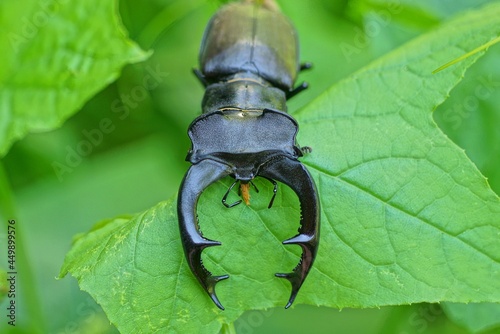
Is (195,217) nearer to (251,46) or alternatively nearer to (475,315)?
(251,46)

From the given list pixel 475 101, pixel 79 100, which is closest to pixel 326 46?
pixel 475 101

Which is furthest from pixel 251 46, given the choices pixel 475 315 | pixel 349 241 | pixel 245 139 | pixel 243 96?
pixel 475 315

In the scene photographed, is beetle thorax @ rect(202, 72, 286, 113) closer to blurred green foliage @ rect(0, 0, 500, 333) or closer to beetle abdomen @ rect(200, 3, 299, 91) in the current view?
beetle abdomen @ rect(200, 3, 299, 91)

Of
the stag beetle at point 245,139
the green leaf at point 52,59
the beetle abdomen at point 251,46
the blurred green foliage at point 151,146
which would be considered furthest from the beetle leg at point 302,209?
the blurred green foliage at point 151,146

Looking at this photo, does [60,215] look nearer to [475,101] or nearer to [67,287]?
[67,287]

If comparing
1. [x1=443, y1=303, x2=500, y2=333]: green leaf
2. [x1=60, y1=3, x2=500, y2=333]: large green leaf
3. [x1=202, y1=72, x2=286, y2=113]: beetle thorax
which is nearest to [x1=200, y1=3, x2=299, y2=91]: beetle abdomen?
[x1=202, y1=72, x2=286, y2=113]: beetle thorax

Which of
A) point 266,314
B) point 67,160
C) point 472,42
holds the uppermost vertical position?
point 472,42
